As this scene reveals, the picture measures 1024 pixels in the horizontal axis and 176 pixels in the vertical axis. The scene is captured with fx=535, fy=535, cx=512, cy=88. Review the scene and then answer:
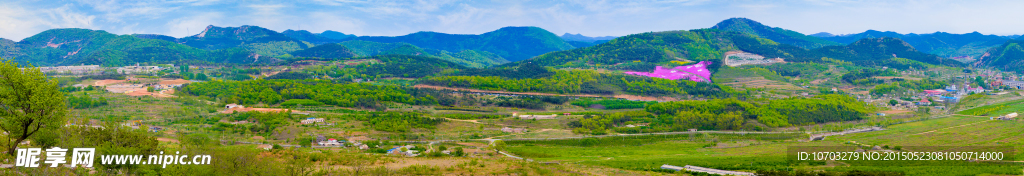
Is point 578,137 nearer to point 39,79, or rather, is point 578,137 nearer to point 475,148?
point 475,148

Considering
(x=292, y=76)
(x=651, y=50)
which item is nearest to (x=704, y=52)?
(x=651, y=50)

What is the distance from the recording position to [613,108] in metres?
75.7

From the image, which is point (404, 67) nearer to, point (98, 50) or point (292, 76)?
point (292, 76)

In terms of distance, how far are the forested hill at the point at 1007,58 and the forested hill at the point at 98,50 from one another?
18833cm

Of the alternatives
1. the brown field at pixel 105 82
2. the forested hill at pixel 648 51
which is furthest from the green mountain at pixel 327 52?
the brown field at pixel 105 82

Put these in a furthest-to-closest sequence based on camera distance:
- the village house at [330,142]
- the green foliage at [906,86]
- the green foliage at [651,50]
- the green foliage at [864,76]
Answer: the green foliage at [651,50], the green foliage at [864,76], the green foliage at [906,86], the village house at [330,142]

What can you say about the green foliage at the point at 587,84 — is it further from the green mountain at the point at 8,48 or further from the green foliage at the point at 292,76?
the green mountain at the point at 8,48

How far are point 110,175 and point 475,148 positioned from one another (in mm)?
27318

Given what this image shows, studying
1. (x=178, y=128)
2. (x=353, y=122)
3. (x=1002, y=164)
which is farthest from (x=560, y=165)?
(x=178, y=128)

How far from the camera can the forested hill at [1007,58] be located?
389 feet

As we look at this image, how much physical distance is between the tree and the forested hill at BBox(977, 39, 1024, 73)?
155 metres

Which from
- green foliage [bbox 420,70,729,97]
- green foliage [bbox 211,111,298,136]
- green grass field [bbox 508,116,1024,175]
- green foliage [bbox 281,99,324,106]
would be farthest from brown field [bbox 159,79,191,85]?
green grass field [bbox 508,116,1024,175]

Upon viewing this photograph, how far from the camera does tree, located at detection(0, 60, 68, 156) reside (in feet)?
53.6

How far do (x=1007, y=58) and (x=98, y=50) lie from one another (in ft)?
754
